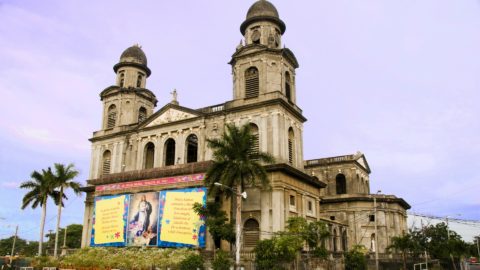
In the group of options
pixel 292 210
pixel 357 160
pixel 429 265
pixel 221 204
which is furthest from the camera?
pixel 357 160

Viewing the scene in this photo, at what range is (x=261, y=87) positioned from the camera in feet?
121

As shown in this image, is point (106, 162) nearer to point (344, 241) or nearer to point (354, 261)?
point (354, 261)

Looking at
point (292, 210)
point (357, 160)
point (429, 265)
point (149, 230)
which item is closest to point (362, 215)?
point (357, 160)

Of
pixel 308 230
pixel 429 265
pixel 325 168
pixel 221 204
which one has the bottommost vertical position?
pixel 429 265

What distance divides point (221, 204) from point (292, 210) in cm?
608

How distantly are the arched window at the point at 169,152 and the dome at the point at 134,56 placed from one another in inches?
481

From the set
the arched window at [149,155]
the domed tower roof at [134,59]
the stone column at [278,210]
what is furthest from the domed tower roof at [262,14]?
the stone column at [278,210]

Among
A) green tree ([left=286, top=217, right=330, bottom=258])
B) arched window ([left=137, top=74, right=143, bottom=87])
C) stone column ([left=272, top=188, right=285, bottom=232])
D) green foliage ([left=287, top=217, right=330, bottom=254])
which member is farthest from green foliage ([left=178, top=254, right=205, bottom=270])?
arched window ([left=137, top=74, right=143, bottom=87])

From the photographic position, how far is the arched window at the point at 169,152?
41250 mm

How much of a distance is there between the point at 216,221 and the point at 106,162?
20826 millimetres

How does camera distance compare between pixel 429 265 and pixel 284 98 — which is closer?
pixel 284 98

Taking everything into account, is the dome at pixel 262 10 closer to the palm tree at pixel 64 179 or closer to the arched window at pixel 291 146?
the arched window at pixel 291 146

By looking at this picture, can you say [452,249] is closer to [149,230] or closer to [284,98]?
[284,98]

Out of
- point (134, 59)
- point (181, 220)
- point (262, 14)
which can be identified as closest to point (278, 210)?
point (181, 220)
